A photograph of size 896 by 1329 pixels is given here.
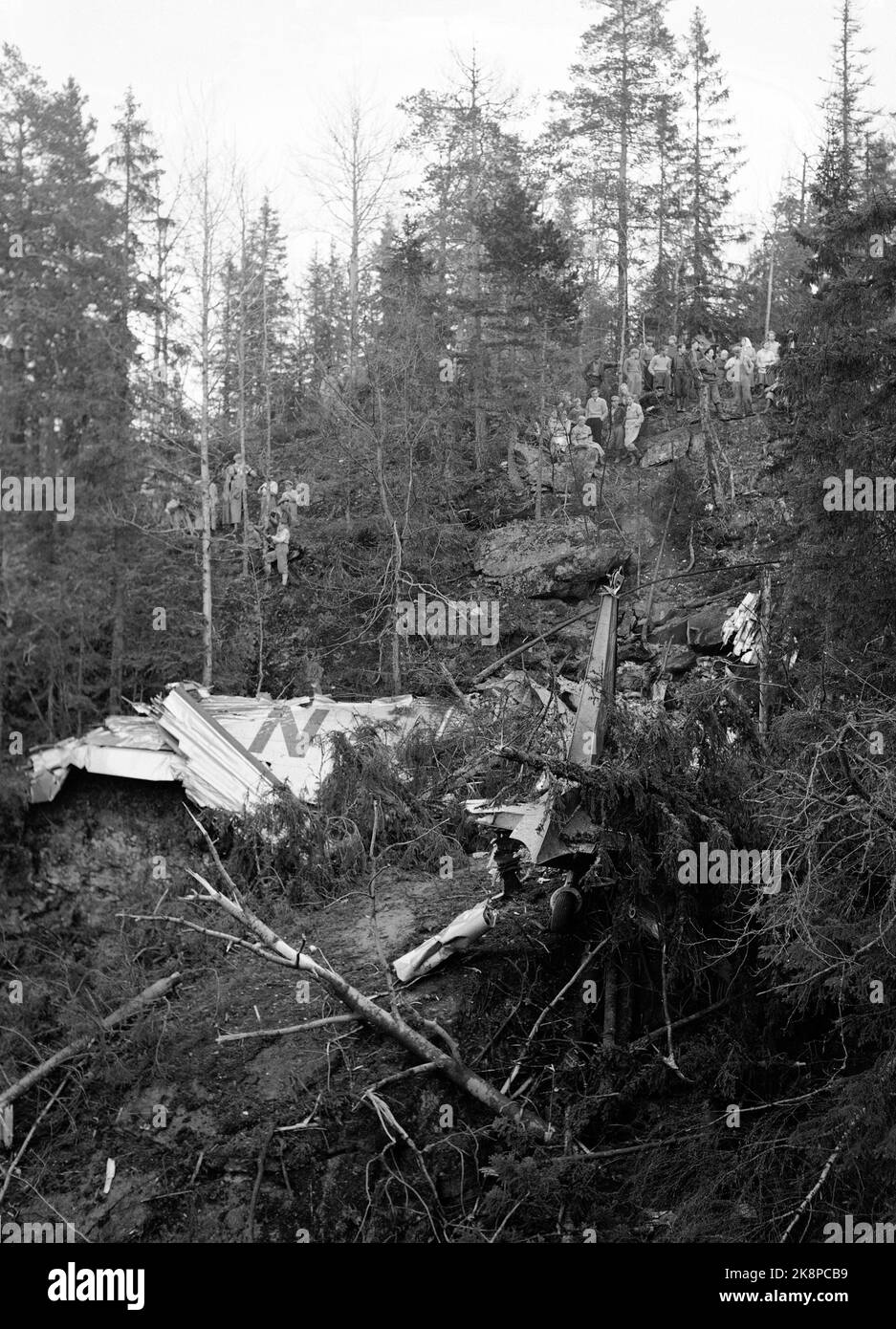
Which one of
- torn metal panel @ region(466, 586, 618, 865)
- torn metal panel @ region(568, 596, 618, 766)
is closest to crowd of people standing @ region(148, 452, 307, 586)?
torn metal panel @ region(568, 596, 618, 766)

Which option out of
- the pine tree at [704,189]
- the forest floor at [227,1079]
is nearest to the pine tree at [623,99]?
the pine tree at [704,189]

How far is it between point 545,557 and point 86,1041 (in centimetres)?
1321

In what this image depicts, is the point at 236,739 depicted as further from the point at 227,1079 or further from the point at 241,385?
the point at 241,385

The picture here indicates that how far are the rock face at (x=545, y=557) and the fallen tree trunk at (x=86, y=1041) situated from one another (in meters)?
11.6

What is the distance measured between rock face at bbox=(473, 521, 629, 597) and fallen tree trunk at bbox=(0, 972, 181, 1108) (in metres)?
11.6

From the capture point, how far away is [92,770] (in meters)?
15.8

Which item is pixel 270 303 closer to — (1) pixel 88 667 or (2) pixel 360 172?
(2) pixel 360 172

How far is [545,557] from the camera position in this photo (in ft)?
71.3

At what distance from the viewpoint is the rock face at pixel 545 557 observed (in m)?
21.3

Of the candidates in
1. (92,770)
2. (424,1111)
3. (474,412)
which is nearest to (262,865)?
(92,770)

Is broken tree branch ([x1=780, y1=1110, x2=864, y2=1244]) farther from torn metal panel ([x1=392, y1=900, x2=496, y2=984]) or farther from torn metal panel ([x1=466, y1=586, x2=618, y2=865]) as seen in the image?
torn metal panel ([x1=392, y1=900, x2=496, y2=984])

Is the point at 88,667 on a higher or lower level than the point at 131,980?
higher

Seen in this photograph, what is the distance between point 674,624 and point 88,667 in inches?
411
